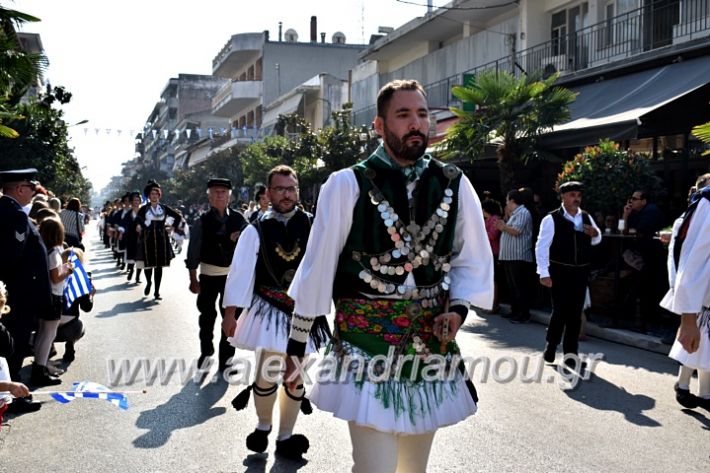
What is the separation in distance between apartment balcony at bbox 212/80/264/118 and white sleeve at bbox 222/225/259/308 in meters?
62.2

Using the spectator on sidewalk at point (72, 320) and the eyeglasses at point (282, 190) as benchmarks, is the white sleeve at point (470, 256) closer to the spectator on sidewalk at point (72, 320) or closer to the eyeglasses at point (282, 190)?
the eyeglasses at point (282, 190)

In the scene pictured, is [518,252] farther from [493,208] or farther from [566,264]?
[566,264]

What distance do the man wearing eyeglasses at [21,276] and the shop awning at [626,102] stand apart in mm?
10066

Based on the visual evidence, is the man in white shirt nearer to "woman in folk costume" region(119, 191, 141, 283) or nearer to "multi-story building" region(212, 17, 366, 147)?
"woman in folk costume" region(119, 191, 141, 283)

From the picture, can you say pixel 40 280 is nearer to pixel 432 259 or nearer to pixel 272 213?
pixel 272 213

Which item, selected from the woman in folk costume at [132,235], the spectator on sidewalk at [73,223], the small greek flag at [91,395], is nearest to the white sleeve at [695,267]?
the small greek flag at [91,395]

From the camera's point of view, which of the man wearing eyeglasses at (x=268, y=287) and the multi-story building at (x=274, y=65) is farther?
the multi-story building at (x=274, y=65)

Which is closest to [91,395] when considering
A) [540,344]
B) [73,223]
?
[540,344]

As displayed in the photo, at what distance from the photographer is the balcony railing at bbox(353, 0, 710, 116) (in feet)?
57.0

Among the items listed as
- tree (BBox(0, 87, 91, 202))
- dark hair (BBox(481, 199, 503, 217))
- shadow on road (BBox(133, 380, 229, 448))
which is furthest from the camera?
tree (BBox(0, 87, 91, 202))

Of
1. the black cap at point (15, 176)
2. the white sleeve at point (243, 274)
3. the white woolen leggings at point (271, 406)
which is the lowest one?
the white woolen leggings at point (271, 406)

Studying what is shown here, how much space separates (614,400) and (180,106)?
110281 mm

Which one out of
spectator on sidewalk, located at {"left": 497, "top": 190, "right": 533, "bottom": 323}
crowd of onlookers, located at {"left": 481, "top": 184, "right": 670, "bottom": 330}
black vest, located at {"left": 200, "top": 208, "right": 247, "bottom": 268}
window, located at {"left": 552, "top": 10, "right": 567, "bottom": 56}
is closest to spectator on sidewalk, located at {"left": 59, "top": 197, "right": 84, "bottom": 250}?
black vest, located at {"left": 200, "top": 208, "right": 247, "bottom": 268}

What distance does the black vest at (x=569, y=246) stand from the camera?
8.86 meters
